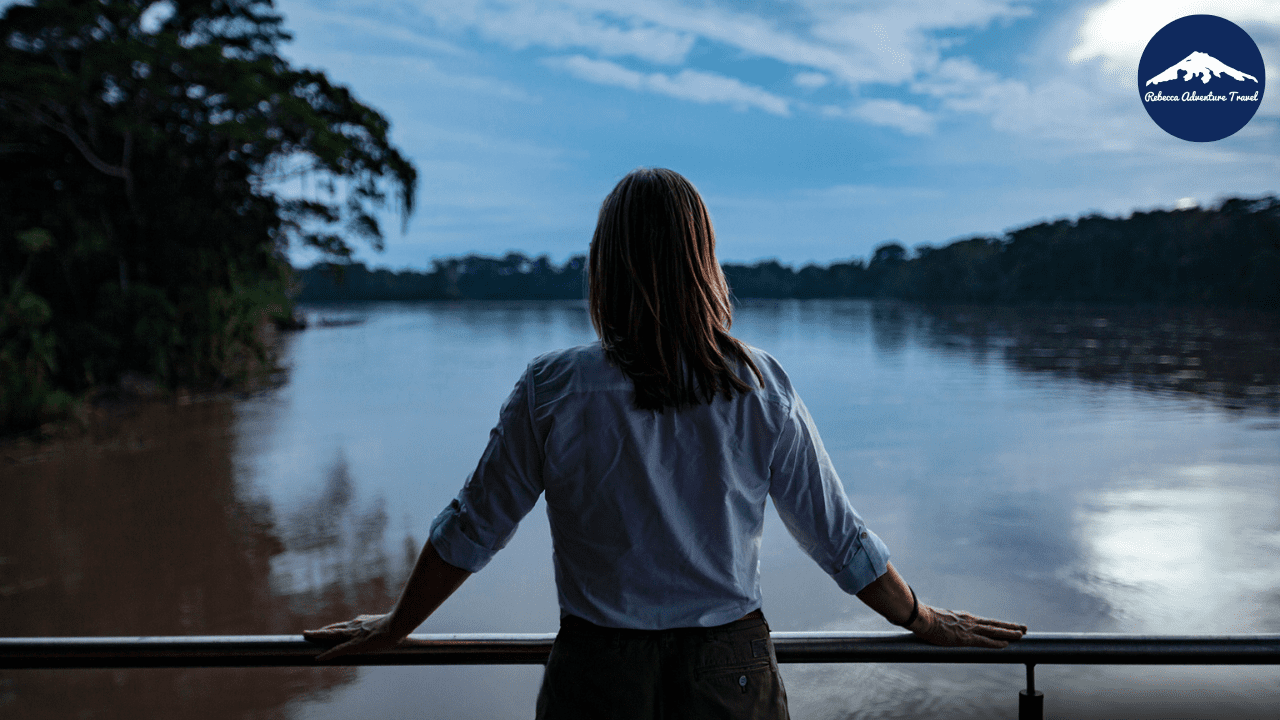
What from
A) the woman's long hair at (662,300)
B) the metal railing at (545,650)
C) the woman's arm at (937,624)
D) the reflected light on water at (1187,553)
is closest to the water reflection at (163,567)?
the metal railing at (545,650)

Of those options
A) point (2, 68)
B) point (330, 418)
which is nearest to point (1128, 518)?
point (330, 418)

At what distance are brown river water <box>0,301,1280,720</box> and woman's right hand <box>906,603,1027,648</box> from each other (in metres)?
5.00

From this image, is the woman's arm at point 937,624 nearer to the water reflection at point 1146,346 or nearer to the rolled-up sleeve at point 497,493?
the rolled-up sleeve at point 497,493

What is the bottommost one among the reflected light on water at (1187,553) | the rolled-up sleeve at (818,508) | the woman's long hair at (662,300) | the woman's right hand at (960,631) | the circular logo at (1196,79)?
the reflected light on water at (1187,553)

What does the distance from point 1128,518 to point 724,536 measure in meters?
11.5

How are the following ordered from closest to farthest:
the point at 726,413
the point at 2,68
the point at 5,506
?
the point at 726,413 → the point at 5,506 → the point at 2,68

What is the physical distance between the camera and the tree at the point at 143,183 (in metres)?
12.2

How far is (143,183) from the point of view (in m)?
14.1

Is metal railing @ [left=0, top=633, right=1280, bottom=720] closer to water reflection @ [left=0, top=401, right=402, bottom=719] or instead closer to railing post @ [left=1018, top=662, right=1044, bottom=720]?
railing post @ [left=1018, top=662, right=1044, bottom=720]

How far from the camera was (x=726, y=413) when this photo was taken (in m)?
0.87

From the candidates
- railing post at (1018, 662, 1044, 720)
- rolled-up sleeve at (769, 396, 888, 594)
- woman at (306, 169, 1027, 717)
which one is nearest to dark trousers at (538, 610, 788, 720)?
woman at (306, 169, 1027, 717)

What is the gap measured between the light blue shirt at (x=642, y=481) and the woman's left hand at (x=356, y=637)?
25cm

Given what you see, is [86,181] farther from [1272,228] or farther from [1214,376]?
[1272,228]

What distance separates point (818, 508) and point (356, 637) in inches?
23.1
